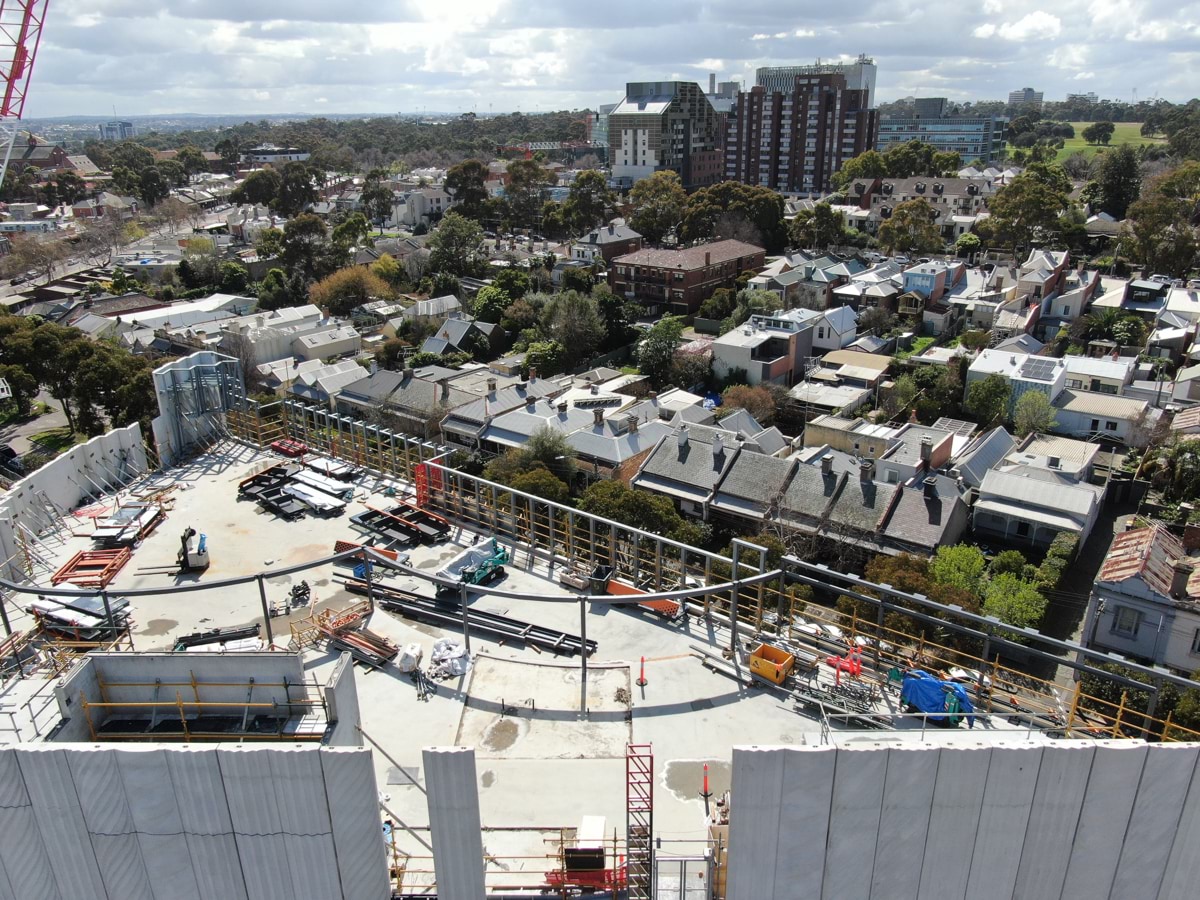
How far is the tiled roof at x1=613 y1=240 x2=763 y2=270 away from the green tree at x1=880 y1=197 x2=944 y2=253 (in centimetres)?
841

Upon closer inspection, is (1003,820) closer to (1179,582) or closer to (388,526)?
(388,526)

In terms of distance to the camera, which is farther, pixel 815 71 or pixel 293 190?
pixel 815 71

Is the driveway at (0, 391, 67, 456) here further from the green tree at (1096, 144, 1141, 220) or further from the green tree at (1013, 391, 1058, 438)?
the green tree at (1096, 144, 1141, 220)

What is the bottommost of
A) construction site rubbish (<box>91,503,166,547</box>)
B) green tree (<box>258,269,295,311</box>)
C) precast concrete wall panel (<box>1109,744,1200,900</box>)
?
green tree (<box>258,269,295,311</box>)

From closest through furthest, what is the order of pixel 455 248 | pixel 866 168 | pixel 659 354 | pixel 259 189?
pixel 659 354 < pixel 455 248 < pixel 866 168 < pixel 259 189

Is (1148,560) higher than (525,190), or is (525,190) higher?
(525,190)

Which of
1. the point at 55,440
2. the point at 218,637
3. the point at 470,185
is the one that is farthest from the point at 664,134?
the point at 218,637

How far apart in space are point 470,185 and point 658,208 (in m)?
18.2

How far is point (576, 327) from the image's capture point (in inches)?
1609

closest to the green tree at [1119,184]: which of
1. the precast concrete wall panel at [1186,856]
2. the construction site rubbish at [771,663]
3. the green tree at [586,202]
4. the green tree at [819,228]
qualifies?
the green tree at [819,228]

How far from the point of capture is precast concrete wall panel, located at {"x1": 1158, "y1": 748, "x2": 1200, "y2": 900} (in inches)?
259

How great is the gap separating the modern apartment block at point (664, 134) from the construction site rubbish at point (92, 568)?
7794 cm

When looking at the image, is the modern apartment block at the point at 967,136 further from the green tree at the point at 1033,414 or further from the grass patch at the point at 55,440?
the grass patch at the point at 55,440

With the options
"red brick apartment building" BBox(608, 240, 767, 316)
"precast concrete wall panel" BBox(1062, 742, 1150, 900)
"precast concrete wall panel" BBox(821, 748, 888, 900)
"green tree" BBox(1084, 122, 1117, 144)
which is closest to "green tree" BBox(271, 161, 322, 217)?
"red brick apartment building" BBox(608, 240, 767, 316)
